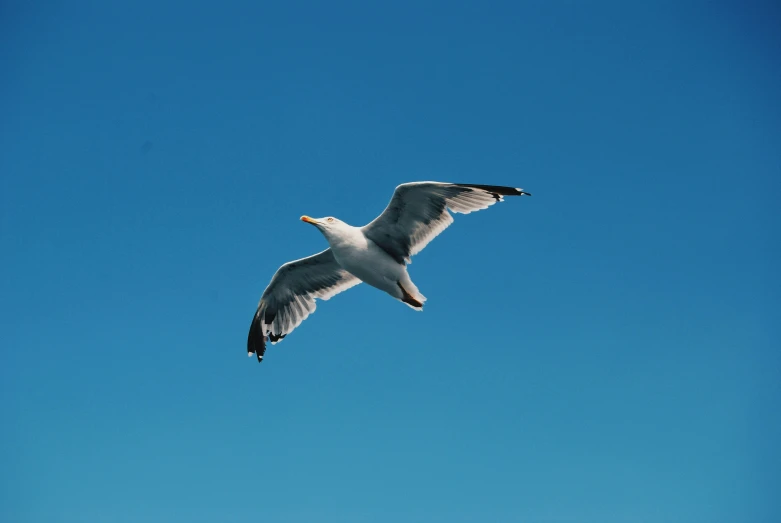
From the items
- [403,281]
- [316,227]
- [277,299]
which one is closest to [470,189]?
[403,281]

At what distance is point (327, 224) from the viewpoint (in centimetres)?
1091

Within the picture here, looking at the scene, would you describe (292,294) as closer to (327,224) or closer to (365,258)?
(327,224)

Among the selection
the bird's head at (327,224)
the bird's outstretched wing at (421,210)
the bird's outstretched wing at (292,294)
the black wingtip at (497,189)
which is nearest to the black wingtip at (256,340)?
the bird's outstretched wing at (292,294)

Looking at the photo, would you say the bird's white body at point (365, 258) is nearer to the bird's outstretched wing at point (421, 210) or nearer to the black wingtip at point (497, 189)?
the bird's outstretched wing at point (421, 210)

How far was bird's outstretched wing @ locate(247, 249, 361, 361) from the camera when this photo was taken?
1259cm

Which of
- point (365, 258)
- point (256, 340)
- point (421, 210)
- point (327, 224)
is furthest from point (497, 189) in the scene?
point (256, 340)

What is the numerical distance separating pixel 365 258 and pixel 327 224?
911mm

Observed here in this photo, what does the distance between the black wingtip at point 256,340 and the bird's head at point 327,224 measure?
336 centimetres

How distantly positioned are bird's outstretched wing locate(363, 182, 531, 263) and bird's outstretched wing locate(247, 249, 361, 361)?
180 centimetres

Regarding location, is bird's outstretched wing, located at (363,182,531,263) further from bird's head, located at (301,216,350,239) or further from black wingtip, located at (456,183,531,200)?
bird's head, located at (301,216,350,239)

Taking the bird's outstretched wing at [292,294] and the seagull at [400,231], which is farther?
the bird's outstretched wing at [292,294]

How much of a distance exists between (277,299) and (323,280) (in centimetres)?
116

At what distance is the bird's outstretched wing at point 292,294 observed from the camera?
12.6 metres

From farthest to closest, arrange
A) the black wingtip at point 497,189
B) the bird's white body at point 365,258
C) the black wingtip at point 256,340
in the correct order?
the black wingtip at point 256,340 < the bird's white body at point 365,258 < the black wingtip at point 497,189
